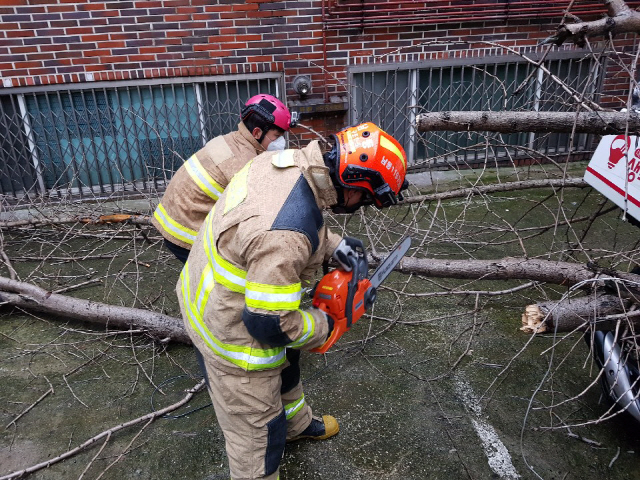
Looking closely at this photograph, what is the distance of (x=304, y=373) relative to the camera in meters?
3.37

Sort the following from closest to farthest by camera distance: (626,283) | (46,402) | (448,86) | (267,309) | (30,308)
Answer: (267,309) < (626,283) < (46,402) < (30,308) < (448,86)

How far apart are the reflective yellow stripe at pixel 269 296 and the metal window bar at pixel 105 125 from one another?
438cm

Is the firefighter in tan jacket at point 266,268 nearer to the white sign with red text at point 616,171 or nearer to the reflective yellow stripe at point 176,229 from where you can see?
the reflective yellow stripe at point 176,229

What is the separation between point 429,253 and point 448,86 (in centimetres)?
303

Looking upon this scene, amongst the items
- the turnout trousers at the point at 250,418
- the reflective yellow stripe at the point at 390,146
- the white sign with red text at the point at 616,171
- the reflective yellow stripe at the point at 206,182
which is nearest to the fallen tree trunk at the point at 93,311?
the reflective yellow stripe at the point at 206,182

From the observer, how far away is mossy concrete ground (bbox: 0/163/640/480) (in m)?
2.66

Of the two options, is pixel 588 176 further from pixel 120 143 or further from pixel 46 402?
pixel 120 143

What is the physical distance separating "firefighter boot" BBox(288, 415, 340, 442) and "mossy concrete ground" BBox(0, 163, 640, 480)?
1.8 inches

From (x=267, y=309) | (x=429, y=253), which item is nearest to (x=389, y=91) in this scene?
(x=429, y=253)

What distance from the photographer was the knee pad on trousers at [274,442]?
225 centimetres

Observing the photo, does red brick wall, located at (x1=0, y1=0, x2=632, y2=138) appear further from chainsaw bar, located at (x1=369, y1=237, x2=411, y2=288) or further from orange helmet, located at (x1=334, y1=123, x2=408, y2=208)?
orange helmet, located at (x1=334, y1=123, x2=408, y2=208)

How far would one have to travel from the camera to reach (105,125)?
6.16 meters

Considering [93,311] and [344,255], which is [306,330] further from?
[93,311]

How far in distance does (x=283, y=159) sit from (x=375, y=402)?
173 centimetres
